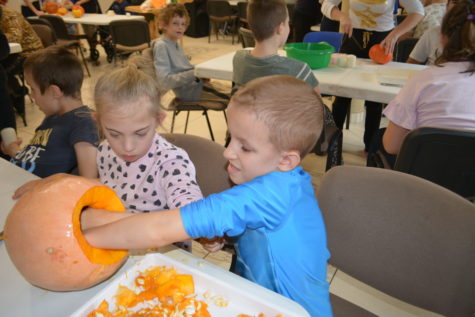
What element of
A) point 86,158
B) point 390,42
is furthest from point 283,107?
point 390,42

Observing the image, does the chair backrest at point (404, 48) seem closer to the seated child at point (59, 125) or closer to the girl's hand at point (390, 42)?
the girl's hand at point (390, 42)

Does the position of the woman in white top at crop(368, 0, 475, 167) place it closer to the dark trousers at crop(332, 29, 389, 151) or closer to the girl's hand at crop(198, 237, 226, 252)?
the girl's hand at crop(198, 237, 226, 252)

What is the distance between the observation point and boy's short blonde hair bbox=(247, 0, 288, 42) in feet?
6.26

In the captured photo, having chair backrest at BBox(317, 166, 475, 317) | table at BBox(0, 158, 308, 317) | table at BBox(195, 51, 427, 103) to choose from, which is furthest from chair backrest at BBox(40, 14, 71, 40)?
chair backrest at BBox(317, 166, 475, 317)

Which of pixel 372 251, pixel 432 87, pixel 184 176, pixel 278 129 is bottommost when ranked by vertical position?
pixel 372 251

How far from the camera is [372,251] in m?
0.96

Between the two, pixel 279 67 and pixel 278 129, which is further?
pixel 279 67

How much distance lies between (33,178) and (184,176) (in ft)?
1.49

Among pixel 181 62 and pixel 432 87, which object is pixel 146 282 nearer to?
pixel 432 87

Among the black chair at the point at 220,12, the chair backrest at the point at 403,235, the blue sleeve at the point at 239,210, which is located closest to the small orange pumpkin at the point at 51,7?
the black chair at the point at 220,12

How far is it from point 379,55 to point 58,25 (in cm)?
440

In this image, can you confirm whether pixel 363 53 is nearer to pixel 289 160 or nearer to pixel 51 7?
pixel 289 160

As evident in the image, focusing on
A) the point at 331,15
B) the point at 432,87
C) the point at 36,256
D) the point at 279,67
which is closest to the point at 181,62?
the point at 279,67

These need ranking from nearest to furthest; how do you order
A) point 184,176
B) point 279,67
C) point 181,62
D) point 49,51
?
1. point 184,176
2. point 49,51
3. point 279,67
4. point 181,62
